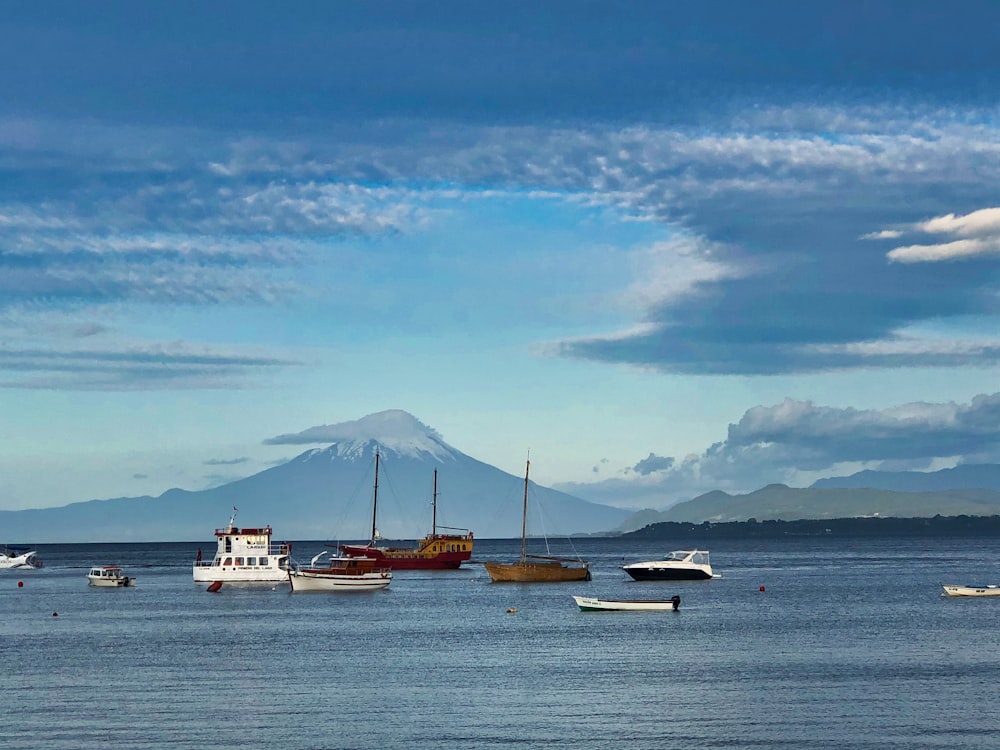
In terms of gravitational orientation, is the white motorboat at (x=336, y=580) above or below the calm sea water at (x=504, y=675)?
above

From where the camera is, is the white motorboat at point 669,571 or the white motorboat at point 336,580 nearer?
the white motorboat at point 336,580

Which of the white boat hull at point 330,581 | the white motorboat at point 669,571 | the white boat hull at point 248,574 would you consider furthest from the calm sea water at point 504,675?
the white motorboat at point 669,571

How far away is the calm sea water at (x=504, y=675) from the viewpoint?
169 feet

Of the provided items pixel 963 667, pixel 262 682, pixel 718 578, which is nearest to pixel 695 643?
pixel 963 667

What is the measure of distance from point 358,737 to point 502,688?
567 inches

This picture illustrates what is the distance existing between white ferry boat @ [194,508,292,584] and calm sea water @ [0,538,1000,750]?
1233 inches

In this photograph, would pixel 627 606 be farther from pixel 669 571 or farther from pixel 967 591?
pixel 669 571

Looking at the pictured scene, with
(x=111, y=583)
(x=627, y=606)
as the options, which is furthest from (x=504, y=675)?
(x=111, y=583)

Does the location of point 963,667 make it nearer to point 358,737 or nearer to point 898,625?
point 898,625

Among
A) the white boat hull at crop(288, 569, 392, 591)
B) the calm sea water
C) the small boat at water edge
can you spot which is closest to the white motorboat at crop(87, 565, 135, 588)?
the white boat hull at crop(288, 569, 392, 591)

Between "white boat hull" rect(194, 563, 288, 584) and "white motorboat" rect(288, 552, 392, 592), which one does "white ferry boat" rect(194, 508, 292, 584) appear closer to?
"white boat hull" rect(194, 563, 288, 584)

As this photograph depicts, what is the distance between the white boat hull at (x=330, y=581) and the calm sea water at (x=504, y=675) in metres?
19.0

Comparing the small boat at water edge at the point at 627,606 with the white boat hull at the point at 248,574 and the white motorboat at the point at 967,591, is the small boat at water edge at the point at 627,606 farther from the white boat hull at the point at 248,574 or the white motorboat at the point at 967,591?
the white boat hull at the point at 248,574

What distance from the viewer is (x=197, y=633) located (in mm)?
96438
